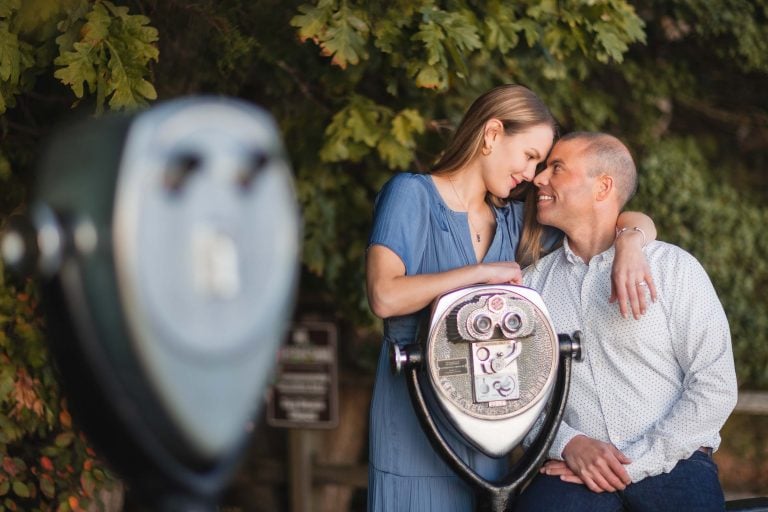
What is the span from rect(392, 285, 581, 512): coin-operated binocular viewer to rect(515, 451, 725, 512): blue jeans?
252 mm

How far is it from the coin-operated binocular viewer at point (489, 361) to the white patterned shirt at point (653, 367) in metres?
0.25

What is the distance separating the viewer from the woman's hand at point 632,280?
204 cm

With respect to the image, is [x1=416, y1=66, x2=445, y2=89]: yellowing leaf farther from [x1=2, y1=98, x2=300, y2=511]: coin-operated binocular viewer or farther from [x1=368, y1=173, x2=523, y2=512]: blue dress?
[x1=2, y1=98, x2=300, y2=511]: coin-operated binocular viewer

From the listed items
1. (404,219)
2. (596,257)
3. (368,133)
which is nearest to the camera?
(404,219)

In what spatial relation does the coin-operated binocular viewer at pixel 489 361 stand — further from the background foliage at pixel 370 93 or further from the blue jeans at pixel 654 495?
the background foliage at pixel 370 93

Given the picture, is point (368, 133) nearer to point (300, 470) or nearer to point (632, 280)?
point (632, 280)

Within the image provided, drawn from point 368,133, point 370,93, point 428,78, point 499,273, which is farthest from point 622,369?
point 370,93

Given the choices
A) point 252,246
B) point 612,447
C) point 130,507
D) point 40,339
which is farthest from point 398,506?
point 130,507

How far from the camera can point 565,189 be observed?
7.09 feet

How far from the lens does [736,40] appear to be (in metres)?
3.89

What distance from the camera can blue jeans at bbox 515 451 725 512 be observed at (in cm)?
203

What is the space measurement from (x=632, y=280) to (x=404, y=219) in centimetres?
46

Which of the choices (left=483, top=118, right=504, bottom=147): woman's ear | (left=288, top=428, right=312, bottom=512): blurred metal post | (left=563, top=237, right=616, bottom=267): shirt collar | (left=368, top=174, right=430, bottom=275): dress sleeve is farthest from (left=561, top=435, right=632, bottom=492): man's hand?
(left=288, top=428, right=312, bottom=512): blurred metal post

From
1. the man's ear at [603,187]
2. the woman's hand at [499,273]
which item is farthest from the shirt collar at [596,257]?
the woman's hand at [499,273]
